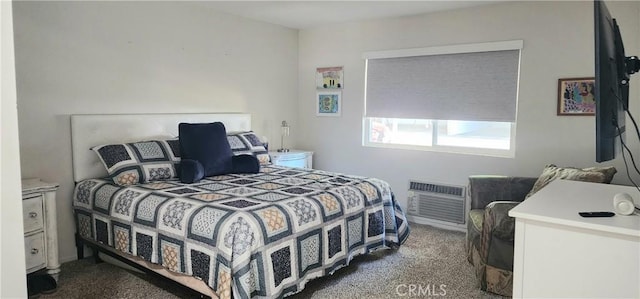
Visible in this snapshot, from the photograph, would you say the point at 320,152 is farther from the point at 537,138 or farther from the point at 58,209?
the point at 58,209

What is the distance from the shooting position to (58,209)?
3.30 metres

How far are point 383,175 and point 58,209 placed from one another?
10.00ft

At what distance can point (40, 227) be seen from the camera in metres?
2.84

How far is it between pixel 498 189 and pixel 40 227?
3.27 metres

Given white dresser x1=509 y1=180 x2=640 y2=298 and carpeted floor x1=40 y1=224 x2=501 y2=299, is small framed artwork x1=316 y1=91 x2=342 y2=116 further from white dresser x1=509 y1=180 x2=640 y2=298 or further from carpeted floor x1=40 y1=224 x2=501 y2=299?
white dresser x1=509 y1=180 x2=640 y2=298

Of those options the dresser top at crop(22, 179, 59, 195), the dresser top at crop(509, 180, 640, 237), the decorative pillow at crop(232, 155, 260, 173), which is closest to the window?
the decorative pillow at crop(232, 155, 260, 173)

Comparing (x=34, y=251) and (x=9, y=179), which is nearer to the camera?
(x=9, y=179)

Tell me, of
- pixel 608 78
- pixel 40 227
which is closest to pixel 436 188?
pixel 608 78

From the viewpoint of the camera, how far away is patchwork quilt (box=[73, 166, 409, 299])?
2324mm

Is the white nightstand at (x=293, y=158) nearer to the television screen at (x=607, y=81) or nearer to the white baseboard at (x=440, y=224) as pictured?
the white baseboard at (x=440, y=224)

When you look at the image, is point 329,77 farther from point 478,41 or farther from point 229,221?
point 229,221

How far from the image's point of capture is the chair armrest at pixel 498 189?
11.1ft

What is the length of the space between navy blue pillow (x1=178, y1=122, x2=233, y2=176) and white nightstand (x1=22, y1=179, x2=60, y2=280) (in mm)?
968

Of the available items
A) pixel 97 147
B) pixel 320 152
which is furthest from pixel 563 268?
pixel 320 152
